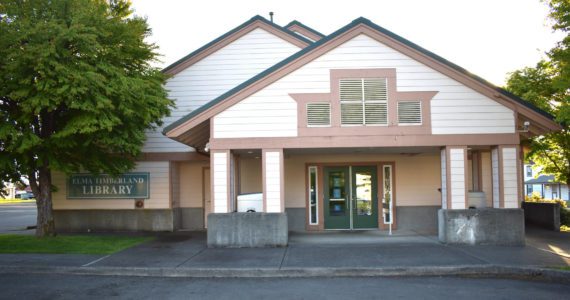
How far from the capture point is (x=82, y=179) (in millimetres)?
17641

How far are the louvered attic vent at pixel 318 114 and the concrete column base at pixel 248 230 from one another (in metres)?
2.62

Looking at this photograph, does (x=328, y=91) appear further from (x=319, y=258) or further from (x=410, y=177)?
(x=410, y=177)

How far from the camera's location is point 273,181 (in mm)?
13266

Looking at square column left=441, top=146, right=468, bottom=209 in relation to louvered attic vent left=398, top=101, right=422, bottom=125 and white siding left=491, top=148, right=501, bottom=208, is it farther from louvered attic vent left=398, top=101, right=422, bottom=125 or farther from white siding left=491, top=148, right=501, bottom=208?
louvered attic vent left=398, top=101, right=422, bottom=125

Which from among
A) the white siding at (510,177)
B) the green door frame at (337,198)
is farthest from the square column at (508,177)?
the green door frame at (337,198)

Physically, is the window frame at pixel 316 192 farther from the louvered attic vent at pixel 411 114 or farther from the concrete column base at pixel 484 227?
the concrete column base at pixel 484 227

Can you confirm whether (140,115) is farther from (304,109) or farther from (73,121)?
(304,109)

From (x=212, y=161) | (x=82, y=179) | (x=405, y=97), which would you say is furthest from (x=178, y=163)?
(x=405, y=97)

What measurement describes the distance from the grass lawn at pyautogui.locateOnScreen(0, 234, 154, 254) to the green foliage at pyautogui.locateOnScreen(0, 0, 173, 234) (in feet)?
5.83

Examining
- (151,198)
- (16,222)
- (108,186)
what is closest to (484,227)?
(151,198)

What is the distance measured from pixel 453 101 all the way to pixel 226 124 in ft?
20.2

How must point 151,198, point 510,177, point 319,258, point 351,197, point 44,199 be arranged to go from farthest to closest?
point 151,198
point 351,197
point 44,199
point 510,177
point 319,258

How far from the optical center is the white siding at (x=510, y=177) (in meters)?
12.9

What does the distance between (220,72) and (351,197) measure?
21.4ft
